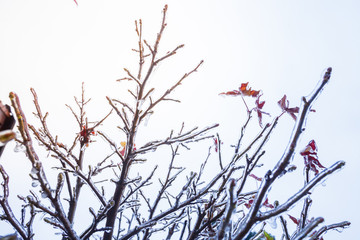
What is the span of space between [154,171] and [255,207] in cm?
203

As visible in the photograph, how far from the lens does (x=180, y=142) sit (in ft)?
8.80

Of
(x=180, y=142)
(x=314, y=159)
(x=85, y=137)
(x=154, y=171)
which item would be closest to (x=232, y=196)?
(x=314, y=159)

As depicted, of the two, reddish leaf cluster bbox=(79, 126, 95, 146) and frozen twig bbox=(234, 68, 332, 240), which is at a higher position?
reddish leaf cluster bbox=(79, 126, 95, 146)

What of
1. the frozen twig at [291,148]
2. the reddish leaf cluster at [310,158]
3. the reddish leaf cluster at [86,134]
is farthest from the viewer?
the reddish leaf cluster at [86,134]

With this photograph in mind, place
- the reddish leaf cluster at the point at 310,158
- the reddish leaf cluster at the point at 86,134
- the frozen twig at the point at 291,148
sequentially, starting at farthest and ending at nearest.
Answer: the reddish leaf cluster at the point at 86,134 < the reddish leaf cluster at the point at 310,158 < the frozen twig at the point at 291,148

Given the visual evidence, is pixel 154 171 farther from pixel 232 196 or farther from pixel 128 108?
pixel 232 196

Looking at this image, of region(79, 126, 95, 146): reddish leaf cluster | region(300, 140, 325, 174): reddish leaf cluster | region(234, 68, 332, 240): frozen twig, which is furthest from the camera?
region(79, 126, 95, 146): reddish leaf cluster

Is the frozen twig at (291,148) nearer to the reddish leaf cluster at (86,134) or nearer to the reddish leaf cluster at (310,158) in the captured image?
the reddish leaf cluster at (310,158)

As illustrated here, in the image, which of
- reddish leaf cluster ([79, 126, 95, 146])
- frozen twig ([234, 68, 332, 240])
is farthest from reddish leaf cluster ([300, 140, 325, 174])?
reddish leaf cluster ([79, 126, 95, 146])

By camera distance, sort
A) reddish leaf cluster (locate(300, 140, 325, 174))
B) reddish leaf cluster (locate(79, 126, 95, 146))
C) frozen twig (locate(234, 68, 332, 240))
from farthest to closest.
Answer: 1. reddish leaf cluster (locate(79, 126, 95, 146))
2. reddish leaf cluster (locate(300, 140, 325, 174))
3. frozen twig (locate(234, 68, 332, 240))

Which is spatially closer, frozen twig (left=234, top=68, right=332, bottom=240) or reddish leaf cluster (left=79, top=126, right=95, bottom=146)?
frozen twig (left=234, top=68, right=332, bottom=240)

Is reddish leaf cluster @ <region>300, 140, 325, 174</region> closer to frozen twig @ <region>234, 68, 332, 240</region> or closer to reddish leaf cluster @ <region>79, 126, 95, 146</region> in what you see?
frozen twig @ <region>234, 68, 332, 240</region>

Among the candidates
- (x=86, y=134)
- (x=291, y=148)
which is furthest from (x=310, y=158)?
(x=86, y=134)

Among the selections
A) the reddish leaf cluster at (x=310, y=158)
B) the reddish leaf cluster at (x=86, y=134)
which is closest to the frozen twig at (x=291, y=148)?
the reddish leaf cluster at (x=310, y=158)
